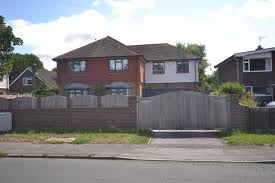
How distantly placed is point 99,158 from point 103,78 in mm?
23808

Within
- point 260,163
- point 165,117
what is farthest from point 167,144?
point 260,163

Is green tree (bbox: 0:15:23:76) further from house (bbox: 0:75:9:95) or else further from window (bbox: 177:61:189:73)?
house (bbox: 0:75:9:95)

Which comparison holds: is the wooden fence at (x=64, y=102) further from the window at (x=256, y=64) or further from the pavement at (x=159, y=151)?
the window at (x=256, y=64)

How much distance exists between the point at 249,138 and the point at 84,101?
8742 millimetres

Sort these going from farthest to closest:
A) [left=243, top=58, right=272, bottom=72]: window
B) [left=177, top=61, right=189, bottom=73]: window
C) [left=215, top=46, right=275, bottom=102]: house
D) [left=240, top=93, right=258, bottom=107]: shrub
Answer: [left=177, top=61, right=189, bottom=73]: window, [left=243, top=58, right=272, bottom=72]: window, [left=215, top=46, right=275, bottom=102]: house, [left=240, top=93, right=258, bottom=107]: shrub

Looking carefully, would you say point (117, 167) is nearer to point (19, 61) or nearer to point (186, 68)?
point (186, 68)

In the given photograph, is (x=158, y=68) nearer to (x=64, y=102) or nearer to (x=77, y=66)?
(x=77, y=66)

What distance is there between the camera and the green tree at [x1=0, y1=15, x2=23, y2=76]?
20.0 meters

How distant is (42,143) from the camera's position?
16453 millimetres

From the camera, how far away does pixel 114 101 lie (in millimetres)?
19812

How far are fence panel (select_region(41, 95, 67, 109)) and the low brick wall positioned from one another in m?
0.22

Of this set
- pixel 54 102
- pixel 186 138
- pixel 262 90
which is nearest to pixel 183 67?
pixel 262 90

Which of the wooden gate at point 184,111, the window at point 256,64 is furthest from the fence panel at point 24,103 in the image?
the window at point 256,64

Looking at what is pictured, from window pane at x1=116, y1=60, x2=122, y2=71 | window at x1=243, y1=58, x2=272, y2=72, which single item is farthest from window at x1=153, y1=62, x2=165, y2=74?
window at x1=243, y1=58, x2=272, y2=72
